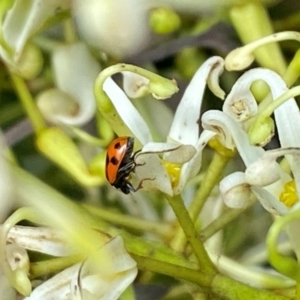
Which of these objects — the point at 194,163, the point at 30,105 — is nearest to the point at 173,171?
the point at 194,163

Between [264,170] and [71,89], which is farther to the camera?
[71,89]

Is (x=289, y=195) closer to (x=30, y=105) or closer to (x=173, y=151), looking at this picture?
(x=173, y=151)

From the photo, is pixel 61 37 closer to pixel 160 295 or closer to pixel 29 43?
pixel 29 43

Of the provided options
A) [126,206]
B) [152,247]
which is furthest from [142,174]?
[126,206]

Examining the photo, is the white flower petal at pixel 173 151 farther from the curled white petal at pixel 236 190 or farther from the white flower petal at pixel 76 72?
the white flower petal at pixel 76 72

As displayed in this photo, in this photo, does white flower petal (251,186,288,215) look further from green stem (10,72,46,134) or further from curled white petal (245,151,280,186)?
green stem (10,72,46,134)

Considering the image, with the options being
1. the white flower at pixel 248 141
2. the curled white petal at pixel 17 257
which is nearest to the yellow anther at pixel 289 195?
the white flower at pixel 248 141
